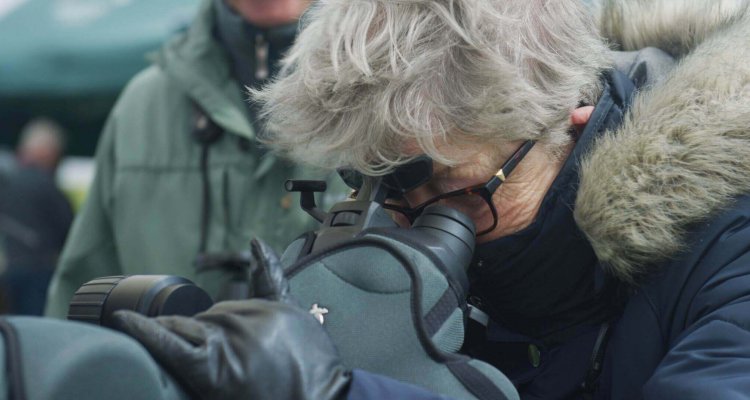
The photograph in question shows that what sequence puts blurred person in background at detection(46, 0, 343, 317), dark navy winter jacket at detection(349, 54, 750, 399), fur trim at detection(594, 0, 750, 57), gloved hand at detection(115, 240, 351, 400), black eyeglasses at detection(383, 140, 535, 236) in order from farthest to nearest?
blurred person in background at detection(46, 0, 343, 317), fur trim at detection(594, 0, 750, 57), black eyeglasses at detection(383, 140, 535, 236), dark navy winter jacket at detection(349, 54, 750, 399), gloved hand at detection(115, 240, 351, 400)

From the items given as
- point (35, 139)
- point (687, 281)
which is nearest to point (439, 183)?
point (687, 281)

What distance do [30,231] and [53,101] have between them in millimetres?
1009

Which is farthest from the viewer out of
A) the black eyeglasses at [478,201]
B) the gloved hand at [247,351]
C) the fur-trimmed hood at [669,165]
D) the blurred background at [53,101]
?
the blurred background at [53,101]

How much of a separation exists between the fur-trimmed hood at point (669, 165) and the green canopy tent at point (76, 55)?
4.11m

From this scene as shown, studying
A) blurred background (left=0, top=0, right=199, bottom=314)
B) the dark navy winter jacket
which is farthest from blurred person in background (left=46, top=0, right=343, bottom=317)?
blurred background (left=0, top=0, right=199, bottom=314)

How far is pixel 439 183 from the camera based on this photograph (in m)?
1.57

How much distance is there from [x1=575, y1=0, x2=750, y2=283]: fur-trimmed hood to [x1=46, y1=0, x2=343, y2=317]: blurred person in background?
104cm

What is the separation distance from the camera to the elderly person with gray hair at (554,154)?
1452 millimetres

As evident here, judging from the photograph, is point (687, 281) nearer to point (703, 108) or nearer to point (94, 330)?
point (703, 108)

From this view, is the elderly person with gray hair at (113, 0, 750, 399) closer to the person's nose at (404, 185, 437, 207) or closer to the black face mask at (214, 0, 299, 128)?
the person's nose at (404, 185, 437, 207)

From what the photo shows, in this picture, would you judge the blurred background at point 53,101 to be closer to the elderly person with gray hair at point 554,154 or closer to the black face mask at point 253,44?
the black face mask at point 253,44

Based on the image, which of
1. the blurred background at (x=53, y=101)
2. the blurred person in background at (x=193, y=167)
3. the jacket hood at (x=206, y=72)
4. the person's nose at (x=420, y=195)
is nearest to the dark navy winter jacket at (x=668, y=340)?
the person's nose at (x=420, y=195)

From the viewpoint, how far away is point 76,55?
5848mm

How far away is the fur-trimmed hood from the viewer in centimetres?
145
